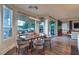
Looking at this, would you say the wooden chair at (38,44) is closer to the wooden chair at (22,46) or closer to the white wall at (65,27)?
the wooden chair at (22,46)

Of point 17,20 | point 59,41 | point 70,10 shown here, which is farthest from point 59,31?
point 17,20

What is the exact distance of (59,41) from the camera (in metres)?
4.57

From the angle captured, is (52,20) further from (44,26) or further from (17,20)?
(17,20)

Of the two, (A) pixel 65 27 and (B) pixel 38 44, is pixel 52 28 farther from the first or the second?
(B) pixel 38 44

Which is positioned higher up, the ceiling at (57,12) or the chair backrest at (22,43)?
the ceiling at (57,12)

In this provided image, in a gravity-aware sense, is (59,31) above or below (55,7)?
below

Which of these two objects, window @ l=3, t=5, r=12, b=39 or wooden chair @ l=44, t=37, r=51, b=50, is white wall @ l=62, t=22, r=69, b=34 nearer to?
wooden chair @ l=44, t=37, r=51, b=50

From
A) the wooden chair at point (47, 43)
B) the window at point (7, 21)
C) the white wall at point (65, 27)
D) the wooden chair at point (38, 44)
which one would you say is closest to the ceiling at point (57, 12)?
the white wall at point (65, 27)

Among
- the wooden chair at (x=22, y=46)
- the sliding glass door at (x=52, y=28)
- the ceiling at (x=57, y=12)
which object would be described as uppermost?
the ceiling at (x=57, y=12)

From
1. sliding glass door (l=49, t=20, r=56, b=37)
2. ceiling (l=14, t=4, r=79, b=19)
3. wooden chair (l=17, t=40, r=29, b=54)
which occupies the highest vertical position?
ceiling (l=14, t=4, r=79, b=19)

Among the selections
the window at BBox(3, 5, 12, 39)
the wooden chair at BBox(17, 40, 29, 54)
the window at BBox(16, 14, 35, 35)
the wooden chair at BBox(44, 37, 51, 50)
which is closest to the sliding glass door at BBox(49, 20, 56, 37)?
the wooden chair at BBox(44, 37, 51, 50)

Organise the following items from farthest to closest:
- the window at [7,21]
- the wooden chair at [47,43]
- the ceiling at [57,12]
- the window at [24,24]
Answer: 1. the wooden chair at [47,43]
2. the window at [7,21]
3. the window at [24,24]
4. the ceiling at [57,12]

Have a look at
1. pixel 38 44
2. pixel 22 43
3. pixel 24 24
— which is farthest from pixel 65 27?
pixel 22 43

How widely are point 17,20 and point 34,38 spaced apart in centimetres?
81
